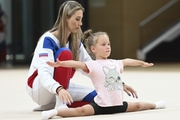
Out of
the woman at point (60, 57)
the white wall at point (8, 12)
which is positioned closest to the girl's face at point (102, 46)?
the woman at point (60, 57)

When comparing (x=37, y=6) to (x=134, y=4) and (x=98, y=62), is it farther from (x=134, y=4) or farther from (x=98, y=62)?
(x=98, y=62)

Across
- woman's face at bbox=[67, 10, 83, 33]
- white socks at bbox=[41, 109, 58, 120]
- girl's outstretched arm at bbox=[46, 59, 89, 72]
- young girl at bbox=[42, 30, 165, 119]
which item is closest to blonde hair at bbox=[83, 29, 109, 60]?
young girl at bbox=[42, 30, 165, 119]

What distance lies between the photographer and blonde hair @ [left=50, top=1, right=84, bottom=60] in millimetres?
4789

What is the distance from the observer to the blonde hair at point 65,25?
4789mm

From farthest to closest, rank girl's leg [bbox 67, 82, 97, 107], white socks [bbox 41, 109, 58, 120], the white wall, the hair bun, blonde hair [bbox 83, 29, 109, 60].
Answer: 1. the white wall
2. girl's leg [bbox 67, 82, 97, 107]
3. the hair bun
4. blonde hair [bbox 83, 29, 109, 60]
5. white socks [bbox 41, 109, 58, 120]

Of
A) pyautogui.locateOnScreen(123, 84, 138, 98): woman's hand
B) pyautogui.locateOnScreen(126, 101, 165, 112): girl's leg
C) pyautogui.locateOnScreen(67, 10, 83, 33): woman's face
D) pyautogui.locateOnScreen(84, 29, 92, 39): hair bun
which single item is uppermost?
pyautogui.locateOnScreen(67, 10, 83, 33): woman's face

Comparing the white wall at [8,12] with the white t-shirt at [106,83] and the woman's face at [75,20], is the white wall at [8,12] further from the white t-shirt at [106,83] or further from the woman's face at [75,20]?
the white t-shirt at [106,83]

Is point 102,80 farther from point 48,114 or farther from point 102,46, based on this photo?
point 48,114

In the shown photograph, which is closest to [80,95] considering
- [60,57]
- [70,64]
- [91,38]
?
[60,57]

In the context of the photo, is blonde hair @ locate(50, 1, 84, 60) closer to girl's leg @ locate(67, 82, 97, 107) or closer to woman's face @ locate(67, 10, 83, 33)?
woman's face @ locate(67, 10, 83, 33)

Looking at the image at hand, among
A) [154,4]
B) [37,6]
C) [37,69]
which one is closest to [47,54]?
[37,69]

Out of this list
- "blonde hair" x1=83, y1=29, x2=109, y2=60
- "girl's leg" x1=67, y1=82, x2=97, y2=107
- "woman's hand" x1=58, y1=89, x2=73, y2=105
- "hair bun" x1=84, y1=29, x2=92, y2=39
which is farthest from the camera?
"girl's leg" x1=67, y1=82, x2=97, y2=107

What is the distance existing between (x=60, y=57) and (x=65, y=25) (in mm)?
319

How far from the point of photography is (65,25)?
486cm
